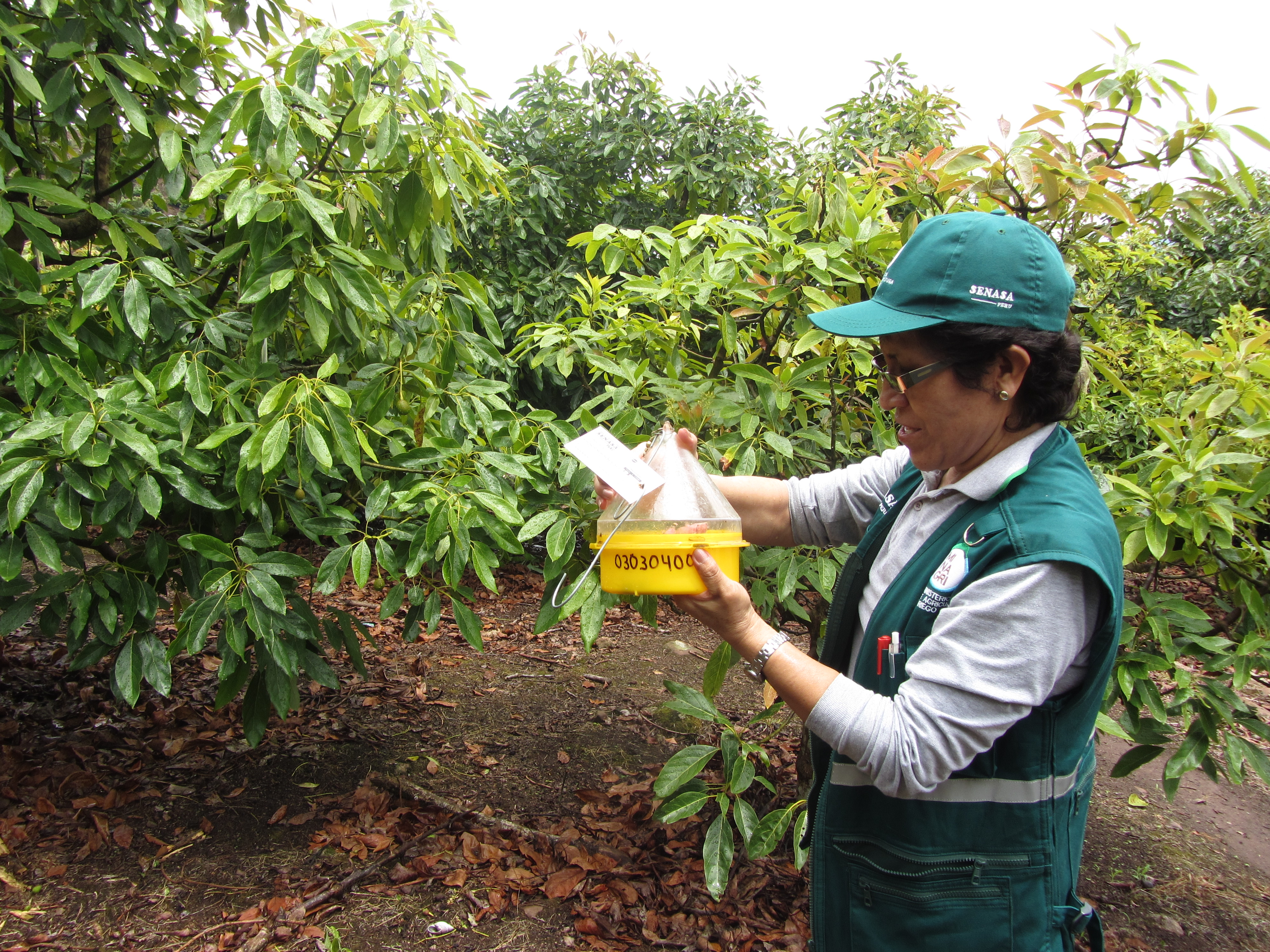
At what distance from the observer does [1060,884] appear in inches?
50.3

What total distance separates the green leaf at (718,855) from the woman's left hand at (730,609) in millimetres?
1137

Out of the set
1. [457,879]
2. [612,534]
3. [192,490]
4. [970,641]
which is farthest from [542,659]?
[970,641]

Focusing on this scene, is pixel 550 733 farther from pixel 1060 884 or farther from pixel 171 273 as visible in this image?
pixel 1060 884

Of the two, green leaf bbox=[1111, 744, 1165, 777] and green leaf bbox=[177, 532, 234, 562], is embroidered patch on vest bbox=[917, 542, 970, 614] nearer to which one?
green leaf bbox=[1111, 744, 1165, 777]

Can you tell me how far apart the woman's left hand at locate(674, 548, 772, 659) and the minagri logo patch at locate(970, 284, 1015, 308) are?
0.54 meters

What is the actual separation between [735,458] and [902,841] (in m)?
1.08

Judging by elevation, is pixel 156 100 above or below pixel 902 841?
above

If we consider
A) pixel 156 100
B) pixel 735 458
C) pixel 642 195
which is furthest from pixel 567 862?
pixel 642 195

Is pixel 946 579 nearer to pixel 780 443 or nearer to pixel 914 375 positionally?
pixel 914 375

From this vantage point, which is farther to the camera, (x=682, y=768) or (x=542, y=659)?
(x=542, y=659)

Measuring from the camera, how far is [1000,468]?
4.05ft

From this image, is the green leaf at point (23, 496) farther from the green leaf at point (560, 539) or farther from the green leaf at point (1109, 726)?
the green leaf at point (1109, 726)

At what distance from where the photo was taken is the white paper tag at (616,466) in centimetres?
138

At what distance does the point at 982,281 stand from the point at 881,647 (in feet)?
1.88
